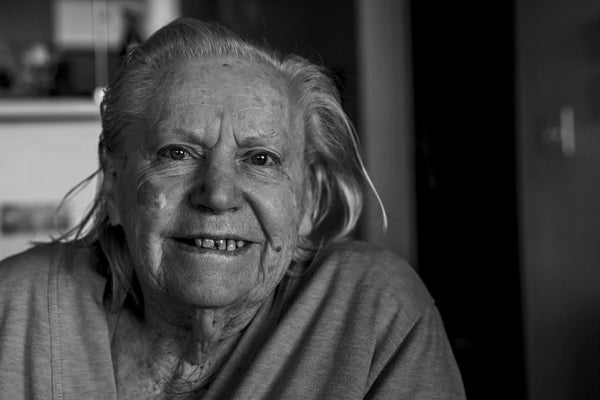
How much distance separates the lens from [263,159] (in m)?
1.26

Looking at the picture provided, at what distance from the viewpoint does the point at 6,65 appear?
3289 millimetres

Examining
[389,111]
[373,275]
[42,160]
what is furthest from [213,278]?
[42,160]

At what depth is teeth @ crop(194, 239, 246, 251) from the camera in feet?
3.93

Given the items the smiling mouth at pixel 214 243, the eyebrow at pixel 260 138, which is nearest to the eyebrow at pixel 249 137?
the eyebrow at pixel 260 138

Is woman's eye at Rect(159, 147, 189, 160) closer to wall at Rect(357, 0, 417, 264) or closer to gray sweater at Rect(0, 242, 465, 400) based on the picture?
gray sweater at Rect(0, 242, 465, 400)

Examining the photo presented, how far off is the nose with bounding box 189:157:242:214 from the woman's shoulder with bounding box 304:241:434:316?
0.78 ft

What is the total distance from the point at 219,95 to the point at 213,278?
0.29 meters

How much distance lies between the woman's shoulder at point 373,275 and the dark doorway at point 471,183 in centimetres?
137

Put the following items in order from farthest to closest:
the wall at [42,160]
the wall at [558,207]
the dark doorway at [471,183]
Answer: the wall at [42,160] → the dark doorway at [471,183] → the wall at [558,207]

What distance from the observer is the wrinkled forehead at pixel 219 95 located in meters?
1.22

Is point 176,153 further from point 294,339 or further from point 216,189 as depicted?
point 294,339

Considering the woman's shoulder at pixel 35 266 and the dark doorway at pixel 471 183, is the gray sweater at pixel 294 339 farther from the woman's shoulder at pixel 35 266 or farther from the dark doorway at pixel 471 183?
the dark doorway at pixel 471 183

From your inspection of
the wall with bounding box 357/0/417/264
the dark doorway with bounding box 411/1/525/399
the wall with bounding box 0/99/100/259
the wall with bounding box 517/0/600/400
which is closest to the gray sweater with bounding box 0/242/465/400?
the wall with bounding box 517/0/600/400

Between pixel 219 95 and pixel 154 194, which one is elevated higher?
pixel 219 95
